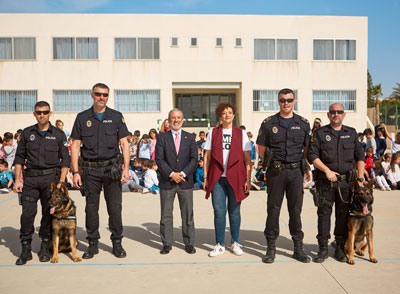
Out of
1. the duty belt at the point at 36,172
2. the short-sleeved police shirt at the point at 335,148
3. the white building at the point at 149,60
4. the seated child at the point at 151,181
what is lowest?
the seated child at the point at 151,181

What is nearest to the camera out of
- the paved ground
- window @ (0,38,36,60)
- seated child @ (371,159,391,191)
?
the paved ground

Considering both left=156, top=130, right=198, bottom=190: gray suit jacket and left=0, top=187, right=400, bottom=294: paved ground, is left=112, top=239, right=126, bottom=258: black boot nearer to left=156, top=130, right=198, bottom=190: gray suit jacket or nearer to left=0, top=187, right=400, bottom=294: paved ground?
left=0, top=187, right=400, bottom=294: paved ground

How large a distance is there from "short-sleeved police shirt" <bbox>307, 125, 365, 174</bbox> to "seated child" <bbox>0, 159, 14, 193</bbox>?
9.07 meters

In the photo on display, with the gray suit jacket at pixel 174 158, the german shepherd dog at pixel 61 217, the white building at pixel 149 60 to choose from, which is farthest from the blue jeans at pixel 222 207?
the white building at pixel 149 60

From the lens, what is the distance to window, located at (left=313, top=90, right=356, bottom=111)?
2247 cm

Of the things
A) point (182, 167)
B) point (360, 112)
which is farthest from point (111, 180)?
point (360, 112)

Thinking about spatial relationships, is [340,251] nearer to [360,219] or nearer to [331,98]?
[360,219]

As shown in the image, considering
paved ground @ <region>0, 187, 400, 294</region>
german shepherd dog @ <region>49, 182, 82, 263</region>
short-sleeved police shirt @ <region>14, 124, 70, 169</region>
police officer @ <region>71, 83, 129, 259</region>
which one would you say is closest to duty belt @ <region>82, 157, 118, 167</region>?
police officer @ <region>71, 83, 129, 259</region>

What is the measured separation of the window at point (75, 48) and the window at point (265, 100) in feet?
31.4

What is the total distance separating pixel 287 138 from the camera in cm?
491

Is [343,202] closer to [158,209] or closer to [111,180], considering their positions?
[111,180]

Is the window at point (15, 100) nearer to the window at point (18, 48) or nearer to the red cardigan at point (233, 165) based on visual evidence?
the window at point (18, 48)

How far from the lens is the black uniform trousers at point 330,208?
4.94 meters

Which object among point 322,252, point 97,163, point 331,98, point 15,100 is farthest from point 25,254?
point 331,98
